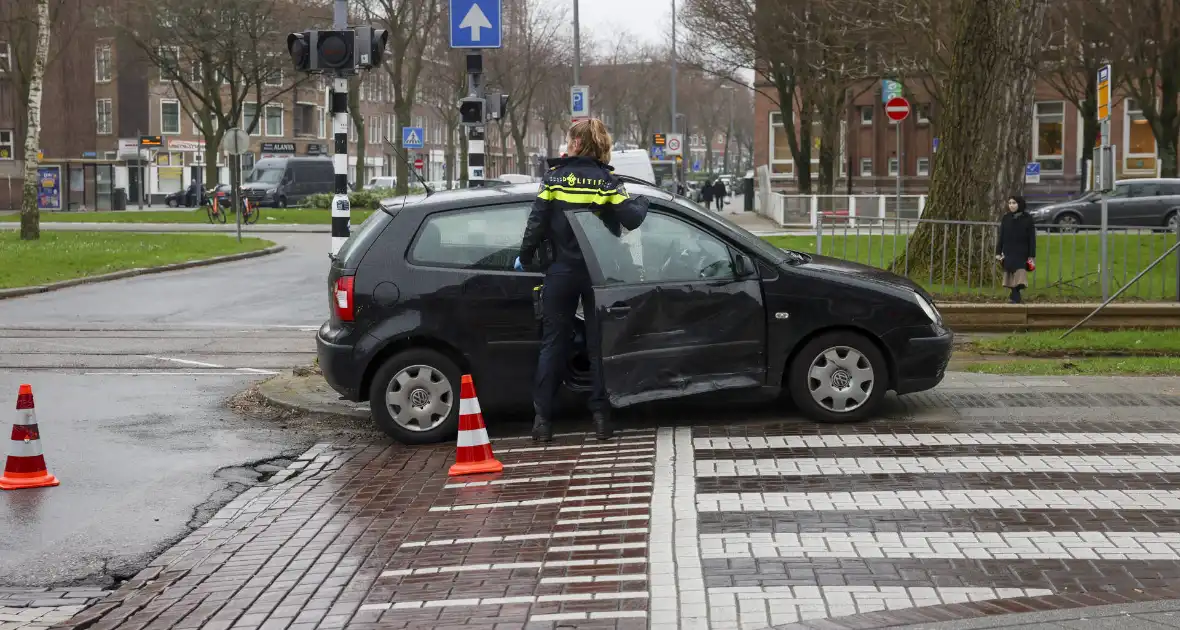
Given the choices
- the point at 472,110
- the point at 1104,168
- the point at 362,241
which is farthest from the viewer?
the point at 472,110

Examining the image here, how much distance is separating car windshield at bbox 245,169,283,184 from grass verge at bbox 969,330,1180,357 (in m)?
47.2

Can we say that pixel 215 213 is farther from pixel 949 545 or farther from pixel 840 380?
pixel 949 545

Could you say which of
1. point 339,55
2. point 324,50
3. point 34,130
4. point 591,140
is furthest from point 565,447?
point 34,130

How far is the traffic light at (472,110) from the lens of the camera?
1608 centimetres

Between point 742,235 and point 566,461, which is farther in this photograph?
point 742,235

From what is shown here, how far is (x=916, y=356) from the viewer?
932 cm

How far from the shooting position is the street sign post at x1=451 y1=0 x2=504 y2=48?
15.2 meters

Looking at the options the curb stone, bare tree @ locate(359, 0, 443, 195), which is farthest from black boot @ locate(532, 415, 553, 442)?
bare tree @ locate(359, 0, 443, 195)

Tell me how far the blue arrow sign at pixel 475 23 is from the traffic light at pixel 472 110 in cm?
94

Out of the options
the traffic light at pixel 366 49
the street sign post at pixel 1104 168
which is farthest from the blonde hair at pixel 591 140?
the street sign post at pixel 1104 168

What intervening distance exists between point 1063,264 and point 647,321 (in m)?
7.76

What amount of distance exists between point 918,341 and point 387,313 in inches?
127

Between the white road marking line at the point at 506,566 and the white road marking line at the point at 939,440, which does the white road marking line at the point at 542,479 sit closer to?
the white road marking line at the point at 939,440

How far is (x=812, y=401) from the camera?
9.25m
